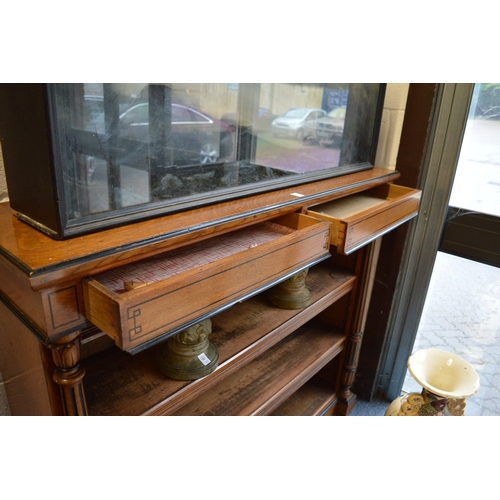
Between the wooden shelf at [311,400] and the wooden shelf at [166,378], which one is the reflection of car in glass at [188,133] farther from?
the wooden shelf at [311,400]

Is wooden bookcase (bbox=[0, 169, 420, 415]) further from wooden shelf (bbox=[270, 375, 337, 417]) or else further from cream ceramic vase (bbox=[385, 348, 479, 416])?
cream ceramic vase (bbox=[385, 348, 479, 416])

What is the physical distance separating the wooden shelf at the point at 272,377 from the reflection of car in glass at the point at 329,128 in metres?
0.70

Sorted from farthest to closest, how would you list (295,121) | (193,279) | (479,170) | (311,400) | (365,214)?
1. (311,400)
2. (479,170)
3. (295,121)
4. (365,214)
5. (193,279)

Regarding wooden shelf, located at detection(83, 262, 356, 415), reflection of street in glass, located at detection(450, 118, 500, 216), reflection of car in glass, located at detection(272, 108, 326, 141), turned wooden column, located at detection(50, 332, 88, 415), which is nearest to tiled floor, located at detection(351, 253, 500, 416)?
reflection of street in glass, located at detection(450, 118, 500, 216)

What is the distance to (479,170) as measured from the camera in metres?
1.49

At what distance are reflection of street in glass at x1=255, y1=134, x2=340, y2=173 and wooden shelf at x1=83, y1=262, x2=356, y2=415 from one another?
16.3 inches

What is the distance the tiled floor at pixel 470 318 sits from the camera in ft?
5.28

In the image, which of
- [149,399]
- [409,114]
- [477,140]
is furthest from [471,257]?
[149,399]

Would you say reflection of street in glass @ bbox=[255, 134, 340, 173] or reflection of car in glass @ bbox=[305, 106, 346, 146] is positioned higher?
reflection of car in glass @ bbox=[305, 106, 346, 146]

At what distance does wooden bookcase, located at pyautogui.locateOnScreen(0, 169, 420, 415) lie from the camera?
2.11 feet

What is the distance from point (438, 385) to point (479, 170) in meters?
0.75

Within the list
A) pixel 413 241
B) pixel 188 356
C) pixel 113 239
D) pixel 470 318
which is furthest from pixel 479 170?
pixel 113 239

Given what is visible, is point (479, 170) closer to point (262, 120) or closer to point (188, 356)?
point (262, 120)

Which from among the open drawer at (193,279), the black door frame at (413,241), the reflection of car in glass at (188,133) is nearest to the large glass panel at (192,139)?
the reflection of car in glass at (188,133)
